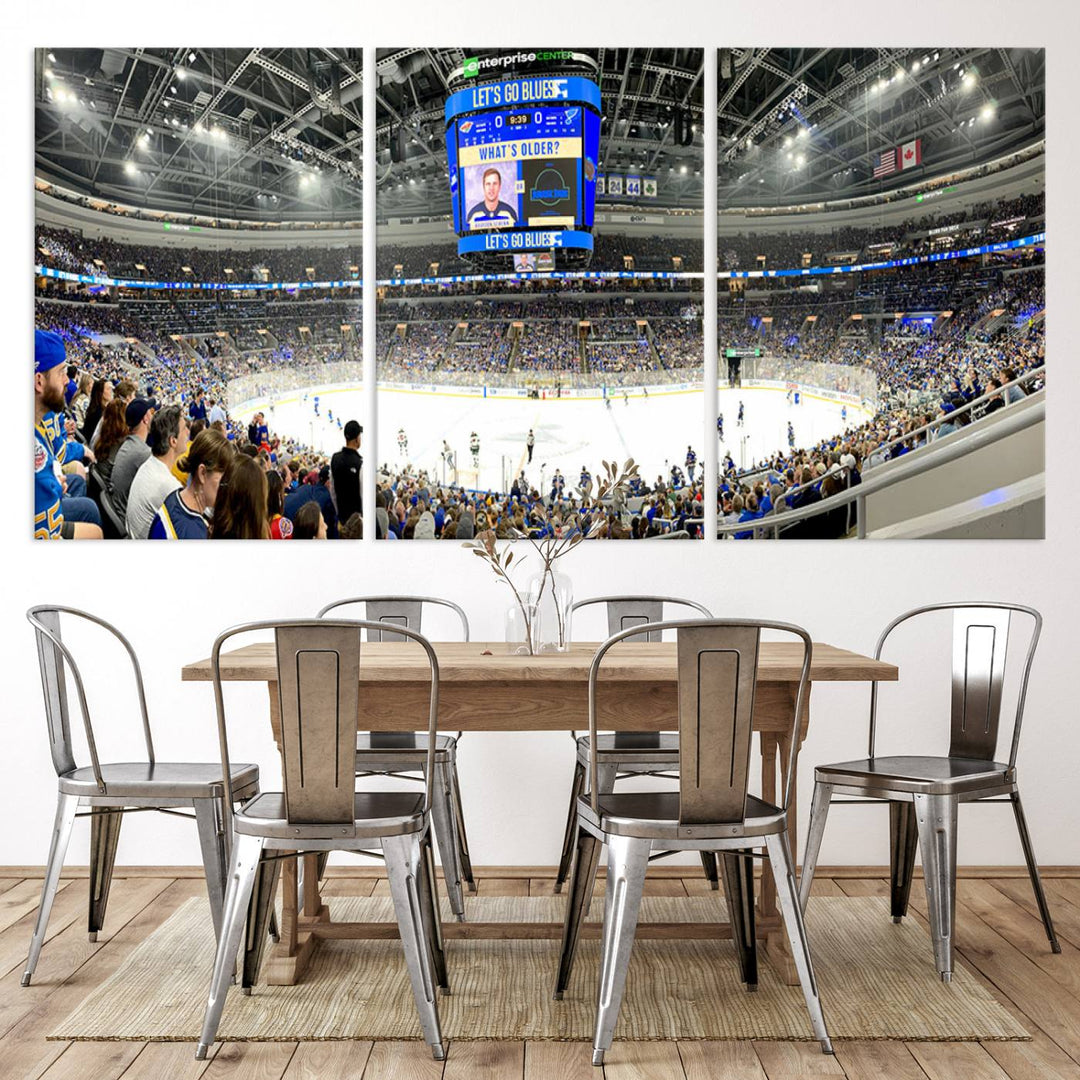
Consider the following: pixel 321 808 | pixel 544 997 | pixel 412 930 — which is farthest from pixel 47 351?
pixel 544 997

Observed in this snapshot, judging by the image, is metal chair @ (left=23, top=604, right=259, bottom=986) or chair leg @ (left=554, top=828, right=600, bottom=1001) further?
metal chair @ (left=23, top=604, right=259, bottom=986)

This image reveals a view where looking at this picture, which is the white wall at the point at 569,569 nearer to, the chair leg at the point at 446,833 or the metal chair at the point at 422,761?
the metal chair at the point at 422,761

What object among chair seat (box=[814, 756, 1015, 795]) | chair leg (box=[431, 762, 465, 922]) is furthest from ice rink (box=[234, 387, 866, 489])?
chair seat (box=[814, 756, 1015, 795])

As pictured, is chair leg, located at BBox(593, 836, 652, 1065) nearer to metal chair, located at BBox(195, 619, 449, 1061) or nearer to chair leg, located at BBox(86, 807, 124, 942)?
metal chair, located at BBox(195, 619, 449, 1061)

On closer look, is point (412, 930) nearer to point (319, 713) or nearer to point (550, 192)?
point (319, 713)

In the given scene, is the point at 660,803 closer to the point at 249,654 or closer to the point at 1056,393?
the point at 249,654

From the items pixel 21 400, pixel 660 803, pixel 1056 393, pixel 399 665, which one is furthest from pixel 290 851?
pixel 1056 393
